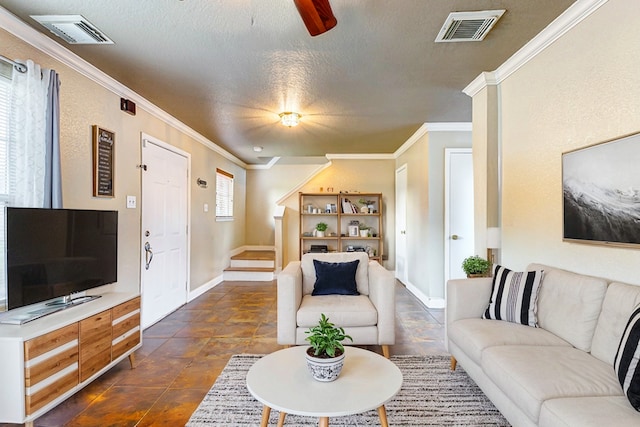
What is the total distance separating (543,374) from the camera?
60.4 inches

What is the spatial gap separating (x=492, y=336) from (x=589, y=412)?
742mm

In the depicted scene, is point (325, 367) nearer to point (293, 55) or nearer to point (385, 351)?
point (385, 351)

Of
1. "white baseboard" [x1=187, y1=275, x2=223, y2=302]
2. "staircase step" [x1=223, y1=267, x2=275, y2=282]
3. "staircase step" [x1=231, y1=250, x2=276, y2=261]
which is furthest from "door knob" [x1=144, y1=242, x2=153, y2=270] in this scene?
"staircase step" [x1=231, y1=250, x2=276, y2=261]

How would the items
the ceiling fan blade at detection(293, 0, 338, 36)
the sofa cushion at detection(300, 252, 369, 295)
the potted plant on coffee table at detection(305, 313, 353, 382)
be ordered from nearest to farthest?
the ceiling fan blade at detection(293, 0, 338, 36)
the potted plant on coffee table at detection(305, 313, 353, 382)
the sofa cushion at detection(300, 252, 369, 295)

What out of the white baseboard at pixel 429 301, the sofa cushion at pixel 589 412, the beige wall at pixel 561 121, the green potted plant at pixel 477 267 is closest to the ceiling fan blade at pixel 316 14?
the beige wall at pixel 561 121

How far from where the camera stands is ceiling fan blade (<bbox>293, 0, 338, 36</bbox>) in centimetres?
148

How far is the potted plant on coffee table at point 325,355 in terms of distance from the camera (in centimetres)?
158

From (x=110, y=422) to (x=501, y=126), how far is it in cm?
363

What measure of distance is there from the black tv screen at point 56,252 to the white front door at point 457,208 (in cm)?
374

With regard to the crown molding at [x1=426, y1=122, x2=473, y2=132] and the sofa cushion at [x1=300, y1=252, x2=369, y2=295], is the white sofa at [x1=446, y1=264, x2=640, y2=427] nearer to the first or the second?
the sofa cushion at [x1=300, y1=252, x2=369, y2=295]

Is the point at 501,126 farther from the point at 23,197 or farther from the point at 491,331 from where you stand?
the point at 23,197

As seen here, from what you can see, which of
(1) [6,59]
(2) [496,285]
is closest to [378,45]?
(2) [496,285]

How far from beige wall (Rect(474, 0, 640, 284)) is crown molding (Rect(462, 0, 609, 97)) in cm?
4

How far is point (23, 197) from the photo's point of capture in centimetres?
205
